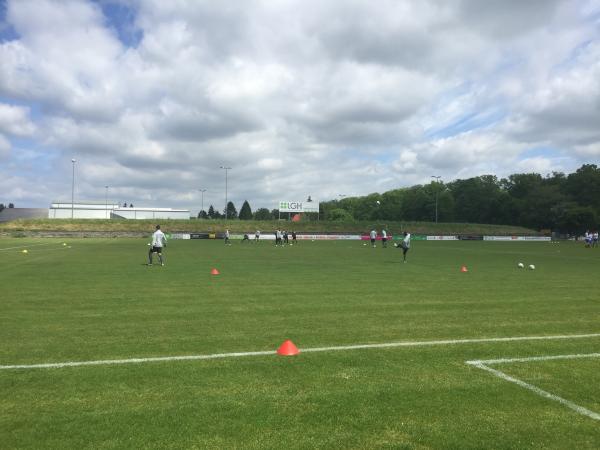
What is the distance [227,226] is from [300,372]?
76328 millimetres

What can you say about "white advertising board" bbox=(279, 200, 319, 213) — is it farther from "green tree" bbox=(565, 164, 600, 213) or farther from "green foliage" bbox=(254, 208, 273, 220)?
"green foliage" bbox=(254, 208, 273, 220)

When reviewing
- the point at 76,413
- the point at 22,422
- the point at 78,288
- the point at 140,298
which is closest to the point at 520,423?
the point at 76,413

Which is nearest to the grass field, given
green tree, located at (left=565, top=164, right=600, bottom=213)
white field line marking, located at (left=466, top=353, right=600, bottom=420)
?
white field line marking, located at (left=466, top=353, right=600, bottom=420)

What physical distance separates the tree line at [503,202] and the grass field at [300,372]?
91.9 meters

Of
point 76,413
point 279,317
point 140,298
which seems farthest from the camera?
point 140,298

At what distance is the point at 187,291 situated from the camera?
12695 millimetres

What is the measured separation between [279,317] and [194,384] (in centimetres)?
402

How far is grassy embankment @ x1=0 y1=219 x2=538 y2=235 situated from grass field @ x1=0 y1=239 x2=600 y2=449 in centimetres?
6512

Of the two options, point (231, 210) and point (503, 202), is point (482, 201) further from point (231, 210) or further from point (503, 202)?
point (231, 210)

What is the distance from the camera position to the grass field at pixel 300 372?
157 inches

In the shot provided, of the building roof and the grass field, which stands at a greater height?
the building roof

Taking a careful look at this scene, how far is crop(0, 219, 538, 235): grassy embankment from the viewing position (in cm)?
7231

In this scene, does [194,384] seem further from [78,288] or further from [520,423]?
[78,288]

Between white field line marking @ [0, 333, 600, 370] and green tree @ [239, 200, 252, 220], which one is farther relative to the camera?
green tree @ [239, 200, 252, 220]
